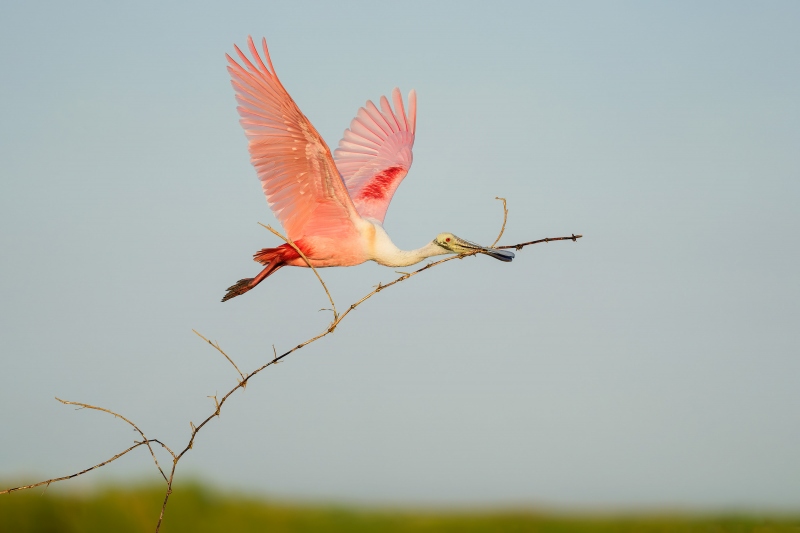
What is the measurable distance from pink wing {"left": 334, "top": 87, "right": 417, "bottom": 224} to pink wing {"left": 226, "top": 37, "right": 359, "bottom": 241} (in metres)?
1.44

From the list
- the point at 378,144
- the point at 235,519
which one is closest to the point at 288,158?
the point at 378,144

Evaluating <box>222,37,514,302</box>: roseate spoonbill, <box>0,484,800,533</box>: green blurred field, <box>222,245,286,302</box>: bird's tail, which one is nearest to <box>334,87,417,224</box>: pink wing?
<box>222,37,514,302</box>: roseate spoonbill

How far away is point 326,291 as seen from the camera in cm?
426

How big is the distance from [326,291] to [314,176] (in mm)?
2169

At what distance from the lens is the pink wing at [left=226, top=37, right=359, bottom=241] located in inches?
233

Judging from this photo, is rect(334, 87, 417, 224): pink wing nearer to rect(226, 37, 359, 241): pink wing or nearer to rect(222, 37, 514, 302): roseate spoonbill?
rect(222, 37, 514, 302): roseate spoonbill

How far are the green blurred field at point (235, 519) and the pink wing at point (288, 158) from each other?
495cm

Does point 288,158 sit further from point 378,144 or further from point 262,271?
point 378,144

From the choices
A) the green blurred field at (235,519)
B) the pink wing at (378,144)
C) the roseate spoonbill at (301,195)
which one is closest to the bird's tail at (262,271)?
the roseate spoonbill at (301,195)

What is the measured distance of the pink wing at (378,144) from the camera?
809 centimetres

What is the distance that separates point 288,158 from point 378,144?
2.21 meters

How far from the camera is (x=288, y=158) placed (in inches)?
245

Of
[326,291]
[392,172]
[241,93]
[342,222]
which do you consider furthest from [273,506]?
[326,291]

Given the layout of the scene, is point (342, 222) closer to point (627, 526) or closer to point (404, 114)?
point (404, 114)
